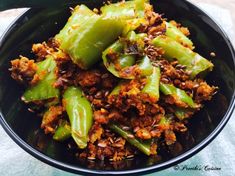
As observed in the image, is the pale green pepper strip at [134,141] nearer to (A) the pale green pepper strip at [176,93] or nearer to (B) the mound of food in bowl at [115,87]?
(B) the mound of food in bowl at [115,87]

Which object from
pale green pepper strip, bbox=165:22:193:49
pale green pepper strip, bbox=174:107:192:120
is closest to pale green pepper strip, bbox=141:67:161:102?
pale green pepper strip, bbox=174:107:192:120

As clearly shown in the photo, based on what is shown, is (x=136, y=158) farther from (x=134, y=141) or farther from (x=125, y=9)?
(x=125, y=9)

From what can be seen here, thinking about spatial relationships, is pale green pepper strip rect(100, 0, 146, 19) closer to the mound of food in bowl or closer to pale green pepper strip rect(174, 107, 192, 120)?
the mound of food in bowl

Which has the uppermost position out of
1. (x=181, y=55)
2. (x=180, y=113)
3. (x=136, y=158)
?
(x=181, y=55)

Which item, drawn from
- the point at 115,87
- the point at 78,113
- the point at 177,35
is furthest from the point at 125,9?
the point at 78,113

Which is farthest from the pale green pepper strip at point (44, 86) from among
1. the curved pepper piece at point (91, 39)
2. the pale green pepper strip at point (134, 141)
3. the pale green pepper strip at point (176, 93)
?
the pale green pepper strip at point (176, 93)

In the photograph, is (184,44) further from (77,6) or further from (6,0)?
(6,0)

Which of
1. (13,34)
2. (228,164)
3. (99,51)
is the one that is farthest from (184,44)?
(13,34)
